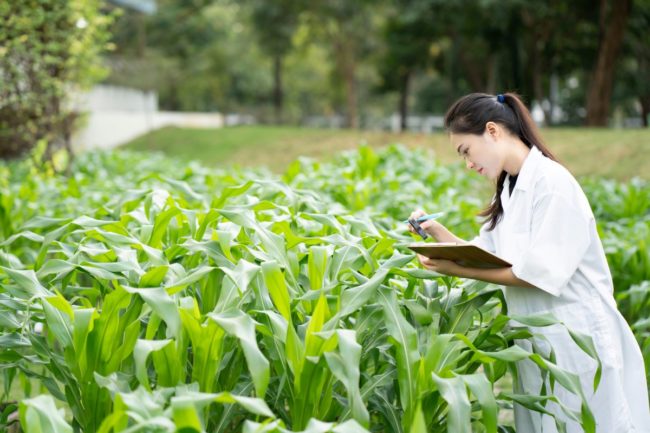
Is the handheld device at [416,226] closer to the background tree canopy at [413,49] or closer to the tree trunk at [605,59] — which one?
the background tree canopy at [413,49]

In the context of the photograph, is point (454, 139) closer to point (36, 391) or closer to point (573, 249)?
point (573, 249)

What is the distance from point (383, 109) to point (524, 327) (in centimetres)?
5861

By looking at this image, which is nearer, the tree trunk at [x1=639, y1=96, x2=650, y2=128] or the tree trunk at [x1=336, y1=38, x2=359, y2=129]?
the tree trunk at [x1=639, y1=96, x2=650, y2=128]

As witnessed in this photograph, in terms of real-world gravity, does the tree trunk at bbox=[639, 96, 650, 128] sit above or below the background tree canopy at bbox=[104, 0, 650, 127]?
below

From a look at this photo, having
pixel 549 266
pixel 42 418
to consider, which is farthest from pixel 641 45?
pixel 42 418

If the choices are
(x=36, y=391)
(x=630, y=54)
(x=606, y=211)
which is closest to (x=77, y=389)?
(x=36, y=391)

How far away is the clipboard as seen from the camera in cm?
272

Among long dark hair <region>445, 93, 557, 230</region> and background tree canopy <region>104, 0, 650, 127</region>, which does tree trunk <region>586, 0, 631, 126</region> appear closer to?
background tree canopy <region>104, 0, 650, 127</region>

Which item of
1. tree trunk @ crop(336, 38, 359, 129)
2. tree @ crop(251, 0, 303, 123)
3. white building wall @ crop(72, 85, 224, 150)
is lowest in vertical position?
white building wall @ crop(72, 85, 224, 150)

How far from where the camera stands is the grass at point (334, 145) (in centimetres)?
1617

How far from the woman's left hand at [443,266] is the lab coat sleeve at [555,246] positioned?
0.19 m

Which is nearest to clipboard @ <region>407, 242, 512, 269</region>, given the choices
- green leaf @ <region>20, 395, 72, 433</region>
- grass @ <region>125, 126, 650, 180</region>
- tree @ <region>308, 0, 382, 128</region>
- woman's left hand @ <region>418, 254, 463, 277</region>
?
woman's left hand @ <region>418, 254, 463, 277</region>

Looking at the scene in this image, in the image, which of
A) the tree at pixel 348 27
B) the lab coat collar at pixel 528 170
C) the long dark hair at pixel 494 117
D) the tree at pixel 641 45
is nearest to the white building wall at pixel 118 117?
the tree at pixel 348 27

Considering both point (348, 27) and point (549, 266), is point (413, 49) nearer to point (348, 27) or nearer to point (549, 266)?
point (348, 27)
